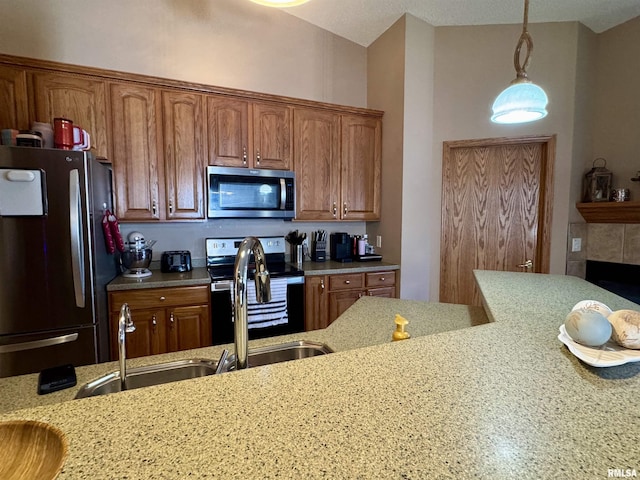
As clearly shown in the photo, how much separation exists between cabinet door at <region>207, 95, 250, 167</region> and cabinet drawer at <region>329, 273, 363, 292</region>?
4.13 ft

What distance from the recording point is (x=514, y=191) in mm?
2789

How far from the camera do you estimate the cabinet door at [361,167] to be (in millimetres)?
3082

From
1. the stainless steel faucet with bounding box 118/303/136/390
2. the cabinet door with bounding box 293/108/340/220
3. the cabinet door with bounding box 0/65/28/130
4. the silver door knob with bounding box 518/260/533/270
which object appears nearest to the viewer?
the stainless steel faucet with bounding box 118/303/136/390

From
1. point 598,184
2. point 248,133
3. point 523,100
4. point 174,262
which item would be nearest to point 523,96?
point 523,100

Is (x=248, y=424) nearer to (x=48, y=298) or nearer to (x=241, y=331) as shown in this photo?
(x=241, y=331)

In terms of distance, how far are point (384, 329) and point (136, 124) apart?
7.68 feet

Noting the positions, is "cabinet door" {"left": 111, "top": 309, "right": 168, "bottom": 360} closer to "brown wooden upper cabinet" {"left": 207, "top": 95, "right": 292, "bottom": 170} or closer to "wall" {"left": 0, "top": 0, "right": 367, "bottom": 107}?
"brown wooden upper cabinet" {"left": 207, "top": 95, "right": 292, "bottom": 170}

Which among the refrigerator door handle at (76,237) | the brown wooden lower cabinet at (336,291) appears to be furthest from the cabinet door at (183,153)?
the brown wooden lower cabinet at (336,291)

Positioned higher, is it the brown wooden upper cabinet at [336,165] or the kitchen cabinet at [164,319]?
the brown wooden upper cabinet at [336,165]

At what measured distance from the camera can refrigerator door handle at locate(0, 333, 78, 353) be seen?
1700 mm

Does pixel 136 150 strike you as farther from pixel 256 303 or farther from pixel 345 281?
pixel 345 281

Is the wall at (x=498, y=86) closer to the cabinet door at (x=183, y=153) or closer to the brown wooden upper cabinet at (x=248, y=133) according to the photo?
the brown wooden upper cabinet at (x=248, y=133)

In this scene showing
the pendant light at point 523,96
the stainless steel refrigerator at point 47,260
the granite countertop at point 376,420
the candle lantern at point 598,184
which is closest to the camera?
the granite countertop at point 376,420

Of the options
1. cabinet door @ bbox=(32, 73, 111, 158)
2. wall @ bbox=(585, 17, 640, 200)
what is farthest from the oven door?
wall @ bbox=(585, 17, 640, 200)
